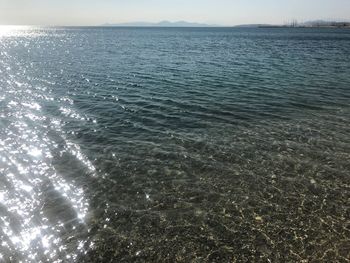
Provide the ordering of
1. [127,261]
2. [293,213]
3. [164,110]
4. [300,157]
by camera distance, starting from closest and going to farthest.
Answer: [127,261], [293,213], [300,157], [164,110]

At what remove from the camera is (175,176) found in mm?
18422

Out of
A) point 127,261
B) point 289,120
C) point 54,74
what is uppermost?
point 54,74

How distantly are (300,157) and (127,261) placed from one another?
12967 millimetres

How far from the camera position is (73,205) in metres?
15.8

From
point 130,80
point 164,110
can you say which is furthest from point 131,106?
point 130,80

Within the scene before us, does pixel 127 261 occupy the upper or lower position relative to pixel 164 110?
lower

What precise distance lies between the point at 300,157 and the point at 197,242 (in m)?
10.4

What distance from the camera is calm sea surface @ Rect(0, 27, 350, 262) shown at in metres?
13.2

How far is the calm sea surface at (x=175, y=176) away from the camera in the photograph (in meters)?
13.2

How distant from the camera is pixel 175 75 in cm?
4906

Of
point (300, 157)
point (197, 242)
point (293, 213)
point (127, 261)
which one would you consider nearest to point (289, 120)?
point (300, 157)

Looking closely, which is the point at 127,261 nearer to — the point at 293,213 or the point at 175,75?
the point at 293,213

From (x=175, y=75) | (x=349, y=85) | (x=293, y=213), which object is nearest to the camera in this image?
(x=293, y=213)

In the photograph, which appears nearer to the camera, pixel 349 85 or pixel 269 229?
pixel 269 229
